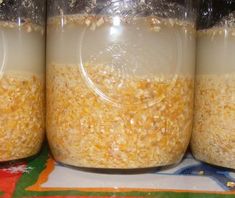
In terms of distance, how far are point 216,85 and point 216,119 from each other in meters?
0.07

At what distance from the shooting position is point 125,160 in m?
0.89

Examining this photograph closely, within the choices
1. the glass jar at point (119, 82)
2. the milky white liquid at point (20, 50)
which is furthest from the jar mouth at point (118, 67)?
the milky white liquid at point (20, 50)

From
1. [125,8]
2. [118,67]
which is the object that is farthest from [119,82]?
[125,8]

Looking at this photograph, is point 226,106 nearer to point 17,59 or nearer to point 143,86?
point 143,86

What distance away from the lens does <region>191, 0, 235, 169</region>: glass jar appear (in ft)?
3.07

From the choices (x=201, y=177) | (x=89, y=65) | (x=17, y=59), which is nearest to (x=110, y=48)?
(x=89, y=65)

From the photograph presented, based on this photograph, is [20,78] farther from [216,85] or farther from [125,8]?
[216,85]

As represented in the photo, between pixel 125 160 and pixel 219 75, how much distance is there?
25cm

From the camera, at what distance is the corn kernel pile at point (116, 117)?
2.86 feet

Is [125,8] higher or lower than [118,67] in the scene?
higher

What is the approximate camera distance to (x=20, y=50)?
36.7 inches

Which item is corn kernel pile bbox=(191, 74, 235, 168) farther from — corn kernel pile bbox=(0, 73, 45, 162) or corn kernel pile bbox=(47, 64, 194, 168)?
corn kernel pile bbox=(0, 73, 45, 162)

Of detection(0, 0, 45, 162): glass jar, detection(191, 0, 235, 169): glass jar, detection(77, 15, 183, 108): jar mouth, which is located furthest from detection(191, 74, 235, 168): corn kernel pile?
detection(0, 0, 45, 162): glass jar

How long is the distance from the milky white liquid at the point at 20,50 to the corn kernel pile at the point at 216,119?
1.11ft
